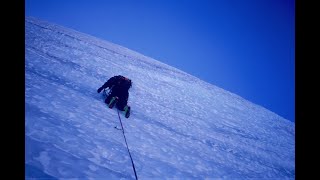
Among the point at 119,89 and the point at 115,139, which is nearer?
the point at 115,139

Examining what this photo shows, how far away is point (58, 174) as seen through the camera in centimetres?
280

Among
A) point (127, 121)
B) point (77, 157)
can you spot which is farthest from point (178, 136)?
point (77, 157)

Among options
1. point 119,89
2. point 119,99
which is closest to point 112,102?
point 119,99

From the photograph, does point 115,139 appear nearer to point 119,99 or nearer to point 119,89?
point 119,99

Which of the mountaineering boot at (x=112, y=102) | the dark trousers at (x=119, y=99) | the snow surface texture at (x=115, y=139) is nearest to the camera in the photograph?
the snow surface texture at (x=115, y=139)

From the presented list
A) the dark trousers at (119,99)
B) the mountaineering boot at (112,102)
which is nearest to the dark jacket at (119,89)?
the dark trousers at (119,99)

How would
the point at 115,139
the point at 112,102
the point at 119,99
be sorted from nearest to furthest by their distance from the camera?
1. the point at 115,139
2. the point at 112,102
3. the point at 119,99

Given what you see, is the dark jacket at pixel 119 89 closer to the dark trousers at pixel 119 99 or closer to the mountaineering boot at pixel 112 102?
the dark trousers at pixel 119 99

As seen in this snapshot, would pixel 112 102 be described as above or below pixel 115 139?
above

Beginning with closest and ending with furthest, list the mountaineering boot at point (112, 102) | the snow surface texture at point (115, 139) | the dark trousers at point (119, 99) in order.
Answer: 1. the snow surface texture at point (115, 139)
2. the mountaineering boot at point (112, 102)
3. the dark trousers at point (119, 99)

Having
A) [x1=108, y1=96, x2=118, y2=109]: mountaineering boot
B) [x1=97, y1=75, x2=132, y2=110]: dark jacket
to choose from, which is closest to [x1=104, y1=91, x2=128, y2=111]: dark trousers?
[x1=97, y1=75, x2=132, y2=110]: dark jacket

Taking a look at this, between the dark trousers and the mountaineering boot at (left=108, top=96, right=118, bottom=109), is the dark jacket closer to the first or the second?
the dark trousers

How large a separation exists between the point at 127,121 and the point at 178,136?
1261mm
